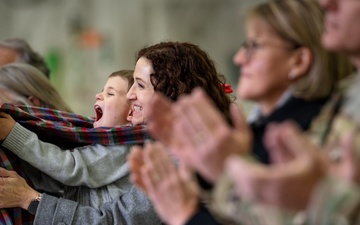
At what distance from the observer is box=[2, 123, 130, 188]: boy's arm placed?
7.21 ft

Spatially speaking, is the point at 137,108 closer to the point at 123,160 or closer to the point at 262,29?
the point at 123,160

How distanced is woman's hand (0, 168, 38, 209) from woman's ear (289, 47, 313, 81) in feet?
3.38

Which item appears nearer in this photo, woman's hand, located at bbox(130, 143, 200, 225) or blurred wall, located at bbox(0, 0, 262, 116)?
woman's hand, located at bbox(130, 143, 200, 225)

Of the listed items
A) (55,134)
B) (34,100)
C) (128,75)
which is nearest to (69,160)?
(55,134)

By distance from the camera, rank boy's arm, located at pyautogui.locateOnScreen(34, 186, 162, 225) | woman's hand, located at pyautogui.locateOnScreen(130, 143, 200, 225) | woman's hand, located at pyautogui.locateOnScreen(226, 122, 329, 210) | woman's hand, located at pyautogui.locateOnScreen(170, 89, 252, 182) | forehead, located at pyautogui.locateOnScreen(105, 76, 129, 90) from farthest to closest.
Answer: forehead, located at pyautogui.locateOnScreen(105, 76, 129, 90) → boy's arm, located at pyautogui.locateOnScreen(34, 186, 162, 225) → woman's hand, located at pyautogui.locateOnScreen(130, 143, 200, 225) → woman's hand, located at pyautogui.locateOnScreen(170, 89, 252, 182) → woman's hand, located at pyautogui.locateOnScreen(226, 122, 329, 210)

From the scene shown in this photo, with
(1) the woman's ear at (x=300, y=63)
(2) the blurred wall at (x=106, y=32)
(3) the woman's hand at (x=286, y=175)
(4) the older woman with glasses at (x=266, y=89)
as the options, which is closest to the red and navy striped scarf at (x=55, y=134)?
(4) the older woman with glasses at (x=266, y=89)

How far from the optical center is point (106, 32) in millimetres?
6816

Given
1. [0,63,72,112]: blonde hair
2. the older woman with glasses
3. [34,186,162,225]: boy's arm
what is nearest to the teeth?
[34,186,162,225]: boy's arm

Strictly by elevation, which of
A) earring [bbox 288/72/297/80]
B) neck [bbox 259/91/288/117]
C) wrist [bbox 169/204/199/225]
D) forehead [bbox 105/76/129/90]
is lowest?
forehead [bbox 105/76/129/90]

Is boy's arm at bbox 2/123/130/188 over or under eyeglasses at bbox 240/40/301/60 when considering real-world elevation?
under

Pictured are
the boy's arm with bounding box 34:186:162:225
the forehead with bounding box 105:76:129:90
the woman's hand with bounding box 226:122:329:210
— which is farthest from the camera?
the forehead with bounding box 105:76:129:90

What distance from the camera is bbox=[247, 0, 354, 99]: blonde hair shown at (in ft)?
4.60

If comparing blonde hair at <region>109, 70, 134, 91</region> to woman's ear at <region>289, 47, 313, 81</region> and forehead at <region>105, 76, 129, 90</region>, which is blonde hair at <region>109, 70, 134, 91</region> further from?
woman's ear at <region>289, 47, 313, 81</region>

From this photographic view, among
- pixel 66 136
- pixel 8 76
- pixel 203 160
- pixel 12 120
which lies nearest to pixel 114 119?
pixel 66 136
